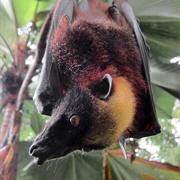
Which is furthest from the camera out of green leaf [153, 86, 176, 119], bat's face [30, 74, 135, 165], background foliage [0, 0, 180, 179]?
green leaf [153, 86, 176, 119]

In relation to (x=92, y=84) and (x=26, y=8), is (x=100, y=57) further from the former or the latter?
(x=26, y=8)

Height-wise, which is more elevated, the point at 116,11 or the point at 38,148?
the point at 116,11

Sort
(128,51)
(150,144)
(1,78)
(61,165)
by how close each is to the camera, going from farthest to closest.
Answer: (150,144) < (1,78) < (61,165) < (128,51)

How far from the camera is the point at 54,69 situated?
1.77 feet

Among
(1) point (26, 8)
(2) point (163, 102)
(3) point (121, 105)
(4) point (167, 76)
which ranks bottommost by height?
(2) point (163, 102)

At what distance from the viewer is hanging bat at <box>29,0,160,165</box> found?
0.45 metres

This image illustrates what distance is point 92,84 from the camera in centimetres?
47

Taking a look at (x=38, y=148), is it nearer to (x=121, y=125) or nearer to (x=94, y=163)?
(x=121, y=125)

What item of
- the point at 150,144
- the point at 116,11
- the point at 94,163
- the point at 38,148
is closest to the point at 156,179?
the point at 94,163

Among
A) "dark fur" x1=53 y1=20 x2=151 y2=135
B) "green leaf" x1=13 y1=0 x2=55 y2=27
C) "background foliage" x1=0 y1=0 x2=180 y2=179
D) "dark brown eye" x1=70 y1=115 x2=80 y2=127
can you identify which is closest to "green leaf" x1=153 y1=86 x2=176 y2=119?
"background foliage" x1=0 y1=0 x2=180 y2=179

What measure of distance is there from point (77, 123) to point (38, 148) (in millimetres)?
54

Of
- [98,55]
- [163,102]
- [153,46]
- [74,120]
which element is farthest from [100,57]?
[163,102]

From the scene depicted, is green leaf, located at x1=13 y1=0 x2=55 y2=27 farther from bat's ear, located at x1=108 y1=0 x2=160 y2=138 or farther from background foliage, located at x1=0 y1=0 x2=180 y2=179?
bat's ear, located at x1=108 y1=0 x2=160 y2=138

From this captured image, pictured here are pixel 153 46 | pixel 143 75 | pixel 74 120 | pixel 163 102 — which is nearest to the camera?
pixel 74 120
